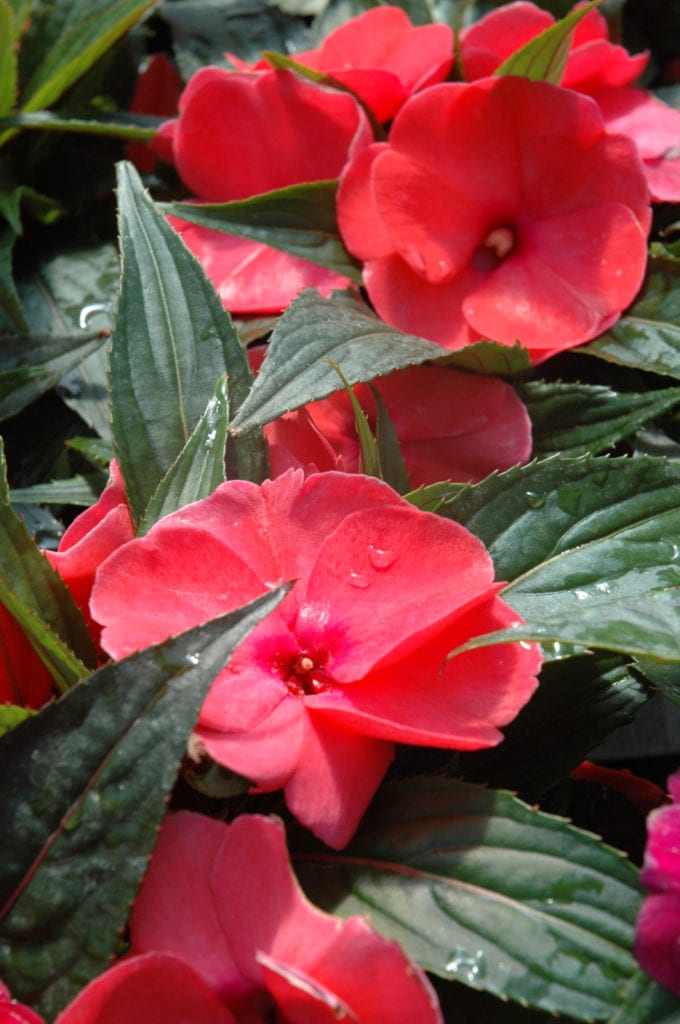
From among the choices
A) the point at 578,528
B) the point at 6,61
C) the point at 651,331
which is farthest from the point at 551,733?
the point at 6,61

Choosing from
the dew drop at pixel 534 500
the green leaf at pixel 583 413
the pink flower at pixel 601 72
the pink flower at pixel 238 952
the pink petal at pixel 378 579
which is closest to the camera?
the pink flower at pixel 238 952

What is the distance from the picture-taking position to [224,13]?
1199mm

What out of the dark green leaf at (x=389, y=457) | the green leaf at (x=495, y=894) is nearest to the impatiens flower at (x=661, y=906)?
the green leaf at (x=495, y=894)

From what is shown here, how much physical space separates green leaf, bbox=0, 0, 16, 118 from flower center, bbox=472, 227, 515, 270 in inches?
19.4

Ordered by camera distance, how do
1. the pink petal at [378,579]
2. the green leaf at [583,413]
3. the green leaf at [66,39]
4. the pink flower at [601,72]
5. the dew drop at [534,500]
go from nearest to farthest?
the pink petal at [378,579], the dew drop at [534,500], the green leaf at [583,413], the pink flower at [601,72], the green leaf at [66,39]

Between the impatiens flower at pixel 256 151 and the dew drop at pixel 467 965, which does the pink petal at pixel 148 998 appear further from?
the impatiens flower at pixel 256 151

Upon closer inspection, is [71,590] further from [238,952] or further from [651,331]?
[651,331]

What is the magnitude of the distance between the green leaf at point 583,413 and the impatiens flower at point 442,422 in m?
0.03

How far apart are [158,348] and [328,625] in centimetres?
26

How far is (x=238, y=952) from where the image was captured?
46 cm

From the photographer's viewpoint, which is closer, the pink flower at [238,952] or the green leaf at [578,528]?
the pink flower at [238,952]

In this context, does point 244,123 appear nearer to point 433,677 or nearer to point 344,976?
point 433,677

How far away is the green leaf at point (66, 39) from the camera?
40.0 inches

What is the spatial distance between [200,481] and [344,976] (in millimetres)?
283
